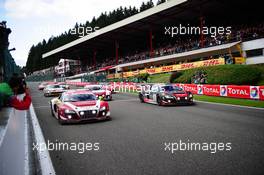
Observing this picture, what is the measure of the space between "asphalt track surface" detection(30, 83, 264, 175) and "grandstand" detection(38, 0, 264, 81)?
22.5m

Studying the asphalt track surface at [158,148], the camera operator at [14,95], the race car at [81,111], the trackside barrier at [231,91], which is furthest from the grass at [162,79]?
the camera operator at [14,95]

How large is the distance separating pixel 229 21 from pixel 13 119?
47453 millimetres

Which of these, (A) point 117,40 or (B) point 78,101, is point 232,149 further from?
(A) point 117,40

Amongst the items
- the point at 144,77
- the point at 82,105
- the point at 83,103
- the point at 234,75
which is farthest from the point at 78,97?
the point at 144,77

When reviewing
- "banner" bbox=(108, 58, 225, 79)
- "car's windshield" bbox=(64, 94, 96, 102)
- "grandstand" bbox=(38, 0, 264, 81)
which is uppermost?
"grandstand" bbox=(38, 0, 264, 81)

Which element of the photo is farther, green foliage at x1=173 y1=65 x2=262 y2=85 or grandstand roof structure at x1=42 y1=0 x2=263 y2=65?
grandstand roof structure at x1=42 y1=0 x2=263 y2=65

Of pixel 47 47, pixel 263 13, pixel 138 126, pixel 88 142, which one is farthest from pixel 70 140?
pixel 47 47

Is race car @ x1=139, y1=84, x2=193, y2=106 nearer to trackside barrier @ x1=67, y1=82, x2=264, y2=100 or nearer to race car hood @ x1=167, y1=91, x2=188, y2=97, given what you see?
race car hood @ x1=167, y1=91, x2=188, y2=97

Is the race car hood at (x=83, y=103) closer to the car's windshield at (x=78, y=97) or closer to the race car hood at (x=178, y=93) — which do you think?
the car's windshield at (x=78, y=97)

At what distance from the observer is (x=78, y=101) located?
11242mm

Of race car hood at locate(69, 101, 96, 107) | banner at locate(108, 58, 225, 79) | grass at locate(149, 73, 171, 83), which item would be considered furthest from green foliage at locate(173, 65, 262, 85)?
race car hood at locate(69, 101, 96, 107)

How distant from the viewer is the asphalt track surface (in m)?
4.94

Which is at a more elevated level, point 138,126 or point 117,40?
point 117,40

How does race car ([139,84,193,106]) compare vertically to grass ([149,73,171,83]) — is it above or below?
below
